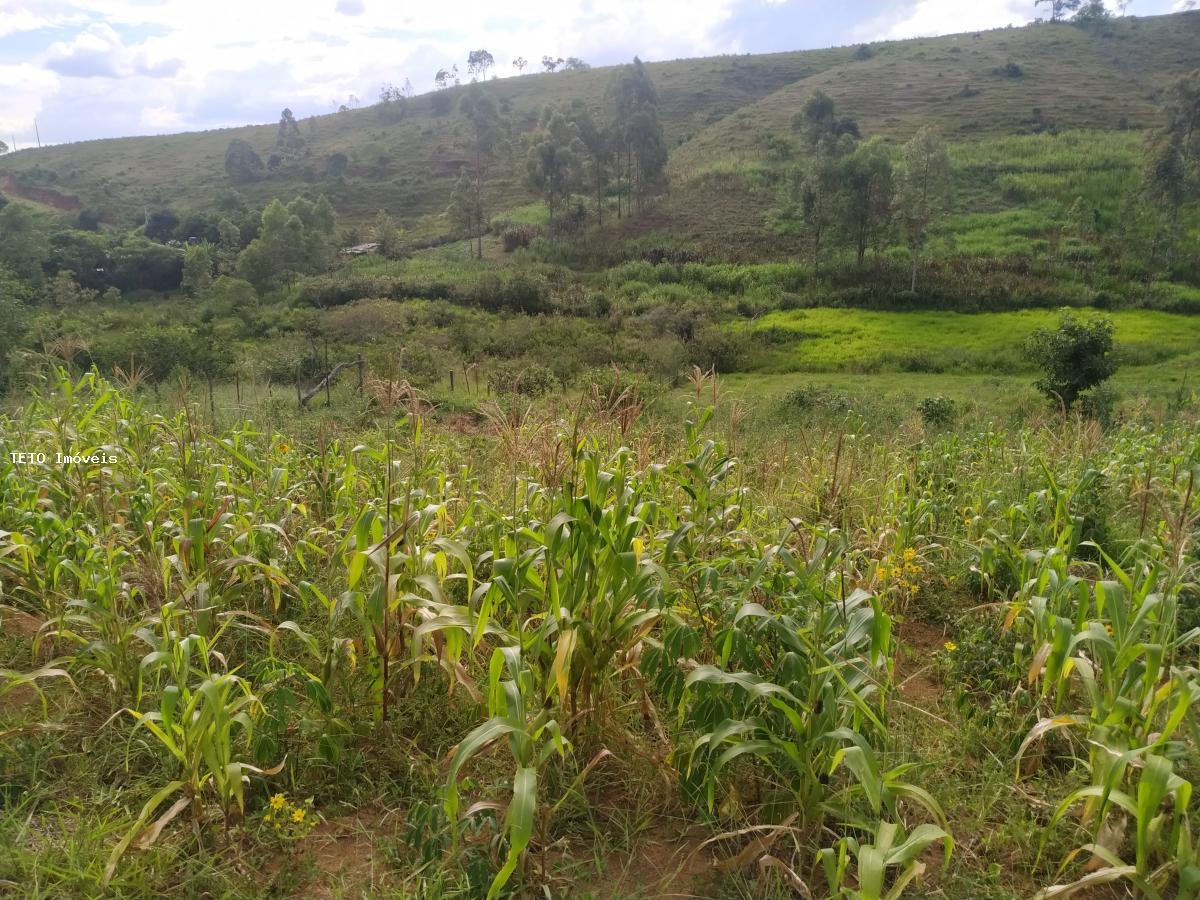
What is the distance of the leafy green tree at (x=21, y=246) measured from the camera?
32.5 metres

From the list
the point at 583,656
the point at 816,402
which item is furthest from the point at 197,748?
the point at 816,402

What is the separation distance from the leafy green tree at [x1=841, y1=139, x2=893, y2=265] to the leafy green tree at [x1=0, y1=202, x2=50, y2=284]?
113 ft

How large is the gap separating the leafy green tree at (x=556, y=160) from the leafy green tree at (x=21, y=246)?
23.8 meters

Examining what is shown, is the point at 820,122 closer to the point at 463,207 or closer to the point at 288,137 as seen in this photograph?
the point at 463,207

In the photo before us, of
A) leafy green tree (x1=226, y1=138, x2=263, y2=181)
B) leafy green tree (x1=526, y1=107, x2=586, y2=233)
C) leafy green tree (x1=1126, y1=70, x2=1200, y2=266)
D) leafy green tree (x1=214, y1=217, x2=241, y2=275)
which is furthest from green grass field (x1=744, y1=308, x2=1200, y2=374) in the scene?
leafy green tree (x1=226, y1=138, x2=263, y2=181)

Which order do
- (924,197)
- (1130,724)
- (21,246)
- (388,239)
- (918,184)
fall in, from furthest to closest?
(388,239) < (21,246) < (918,184) < (924,197) < (1130,724)

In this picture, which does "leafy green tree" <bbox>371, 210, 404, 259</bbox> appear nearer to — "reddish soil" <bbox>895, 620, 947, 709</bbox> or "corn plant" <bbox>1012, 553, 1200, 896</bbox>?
"reddish soil" <bbox>895, 620, 947, 709</bbox>

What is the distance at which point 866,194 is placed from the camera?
31.2 m

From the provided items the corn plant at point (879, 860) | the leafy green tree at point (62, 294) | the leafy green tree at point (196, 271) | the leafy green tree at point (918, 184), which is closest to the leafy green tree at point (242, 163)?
the leafy green tree at point (196, 271)

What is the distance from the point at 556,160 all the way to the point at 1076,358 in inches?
1282

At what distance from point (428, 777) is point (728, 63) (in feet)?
286

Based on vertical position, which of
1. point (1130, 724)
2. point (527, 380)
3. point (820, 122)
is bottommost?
point (527, 380)

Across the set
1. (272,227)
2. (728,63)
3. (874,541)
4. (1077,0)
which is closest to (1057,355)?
(874,541)

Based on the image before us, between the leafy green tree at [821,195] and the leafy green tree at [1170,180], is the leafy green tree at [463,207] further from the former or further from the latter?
the leafy green tree at [1170,180]
